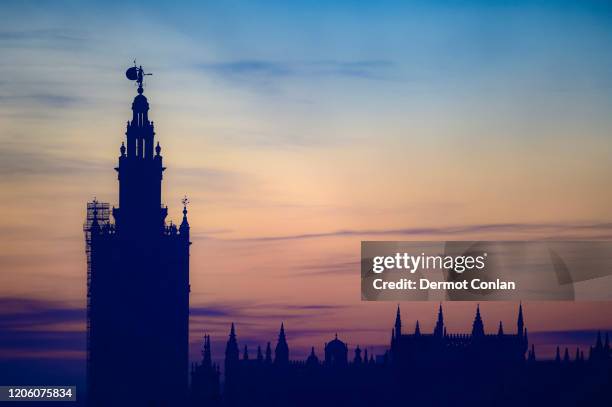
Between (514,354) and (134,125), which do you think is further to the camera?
(514,354)

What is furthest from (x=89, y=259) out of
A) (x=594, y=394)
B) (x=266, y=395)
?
(x=594, y=394)

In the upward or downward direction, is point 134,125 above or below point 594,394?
above

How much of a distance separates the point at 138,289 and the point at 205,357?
12702 millimetres

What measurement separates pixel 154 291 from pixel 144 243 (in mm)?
4885

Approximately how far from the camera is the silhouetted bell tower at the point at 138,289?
131 metres

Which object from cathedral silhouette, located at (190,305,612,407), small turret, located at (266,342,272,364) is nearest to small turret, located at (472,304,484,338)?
cathedral silhouette, located at (190,305,612,407)

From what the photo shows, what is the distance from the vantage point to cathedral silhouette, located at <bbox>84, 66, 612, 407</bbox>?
131375 mm

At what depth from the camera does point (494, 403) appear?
14588cm

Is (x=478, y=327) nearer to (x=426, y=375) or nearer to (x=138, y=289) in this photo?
(x=426, y=375)

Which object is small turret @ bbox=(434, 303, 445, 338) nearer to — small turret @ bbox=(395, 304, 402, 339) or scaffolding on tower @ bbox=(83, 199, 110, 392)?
small turret @ bbox=(395, 304, 402, 339)

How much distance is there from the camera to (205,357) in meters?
142

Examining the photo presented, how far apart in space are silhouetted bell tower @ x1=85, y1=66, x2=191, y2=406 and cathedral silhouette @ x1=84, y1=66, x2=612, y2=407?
96 millimetres

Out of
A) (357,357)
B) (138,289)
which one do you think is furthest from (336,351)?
(138,289)

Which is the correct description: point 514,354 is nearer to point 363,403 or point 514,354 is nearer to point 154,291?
point 363,403
